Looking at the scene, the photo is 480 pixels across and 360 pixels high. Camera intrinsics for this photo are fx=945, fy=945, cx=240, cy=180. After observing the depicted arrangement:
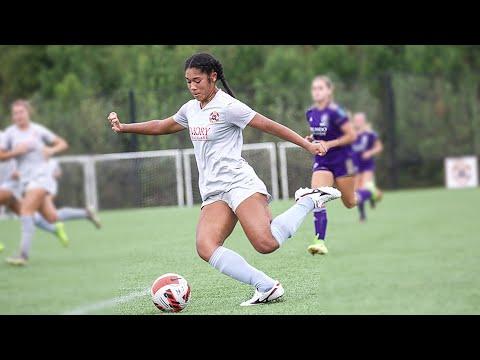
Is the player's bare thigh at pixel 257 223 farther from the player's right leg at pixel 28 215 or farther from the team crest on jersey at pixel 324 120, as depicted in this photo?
the player's right leg at pixel 28 215

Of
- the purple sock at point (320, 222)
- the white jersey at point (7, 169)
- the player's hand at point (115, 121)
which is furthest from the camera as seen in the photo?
the white jersey at point (7, 169)

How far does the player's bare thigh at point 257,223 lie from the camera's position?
5527 mm

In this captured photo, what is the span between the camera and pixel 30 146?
1155cm

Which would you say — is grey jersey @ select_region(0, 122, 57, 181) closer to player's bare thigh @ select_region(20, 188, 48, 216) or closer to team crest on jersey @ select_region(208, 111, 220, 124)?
player's bare thigh @ select_region(20, 188, 48, 216)

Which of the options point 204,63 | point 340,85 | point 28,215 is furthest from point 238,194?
point 340,85

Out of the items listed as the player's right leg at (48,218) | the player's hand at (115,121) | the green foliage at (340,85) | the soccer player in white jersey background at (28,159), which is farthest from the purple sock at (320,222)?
the player's right leg at (48,218)

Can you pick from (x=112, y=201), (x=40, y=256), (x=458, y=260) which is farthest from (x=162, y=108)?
(x=112, y=201)

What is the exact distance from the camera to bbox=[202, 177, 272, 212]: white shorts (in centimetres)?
557

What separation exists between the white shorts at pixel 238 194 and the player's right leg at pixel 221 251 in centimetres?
3

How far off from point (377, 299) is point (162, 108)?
277 centimetres

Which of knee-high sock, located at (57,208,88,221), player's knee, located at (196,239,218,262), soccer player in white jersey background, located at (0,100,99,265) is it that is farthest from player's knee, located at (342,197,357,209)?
knee-high sock, located at (57,208,88,221)

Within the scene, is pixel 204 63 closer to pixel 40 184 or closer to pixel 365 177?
pixel 40 184

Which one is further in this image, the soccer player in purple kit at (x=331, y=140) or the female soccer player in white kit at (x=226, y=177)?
the soccer player in purple kit at (x=331, y=140)

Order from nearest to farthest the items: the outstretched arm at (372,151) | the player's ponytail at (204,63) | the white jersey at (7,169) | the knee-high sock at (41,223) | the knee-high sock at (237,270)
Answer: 1. the player's ponytail at (204,63)
2. the knee-high sock at (237,270)
3. the knee-high sock at (41,223)
4. the white jersey at (7,169)
5. the outstretched arm at (372,151)
